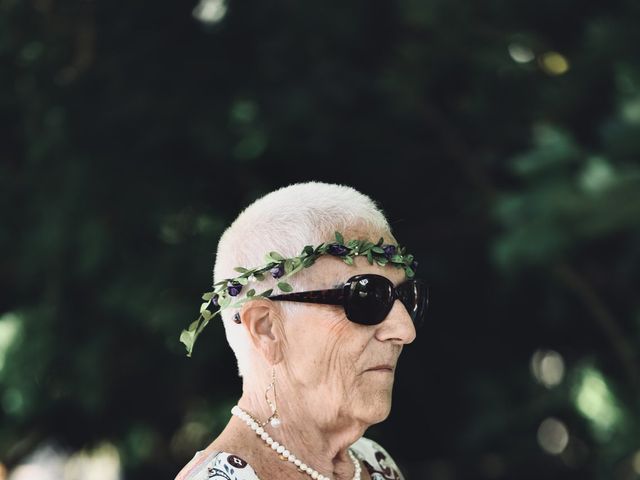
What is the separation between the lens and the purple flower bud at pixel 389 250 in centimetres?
187

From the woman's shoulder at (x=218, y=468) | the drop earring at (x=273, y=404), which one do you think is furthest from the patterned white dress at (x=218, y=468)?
the drop earring at (x=273, y=404)

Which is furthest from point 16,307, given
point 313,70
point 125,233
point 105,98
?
point 313,70

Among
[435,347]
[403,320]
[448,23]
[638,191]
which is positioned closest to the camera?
[403,320]

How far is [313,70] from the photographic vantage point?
168 inches

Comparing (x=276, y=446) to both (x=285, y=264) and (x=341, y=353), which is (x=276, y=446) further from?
(x=285, y=264)

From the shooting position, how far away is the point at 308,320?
1843 mm

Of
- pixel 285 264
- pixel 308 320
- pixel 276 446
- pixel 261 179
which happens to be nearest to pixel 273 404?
pixel 276 446

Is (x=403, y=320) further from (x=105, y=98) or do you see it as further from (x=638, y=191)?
(x=105, y=98)

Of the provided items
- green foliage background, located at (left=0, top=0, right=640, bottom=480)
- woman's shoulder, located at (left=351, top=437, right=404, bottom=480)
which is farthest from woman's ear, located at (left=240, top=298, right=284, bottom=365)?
green foliage background, located at (left=0, top=0, right=640, bottom=480)

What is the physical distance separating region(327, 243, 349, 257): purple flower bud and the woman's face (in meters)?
0.02

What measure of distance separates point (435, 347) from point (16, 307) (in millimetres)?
2046

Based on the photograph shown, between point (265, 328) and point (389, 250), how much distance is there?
28 cm

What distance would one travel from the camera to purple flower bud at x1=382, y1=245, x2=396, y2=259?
1865mm

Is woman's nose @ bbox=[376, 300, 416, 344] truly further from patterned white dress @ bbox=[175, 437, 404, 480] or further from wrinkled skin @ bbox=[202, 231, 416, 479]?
patterned white dress @ bbox=[175, 437, 404, 480]
